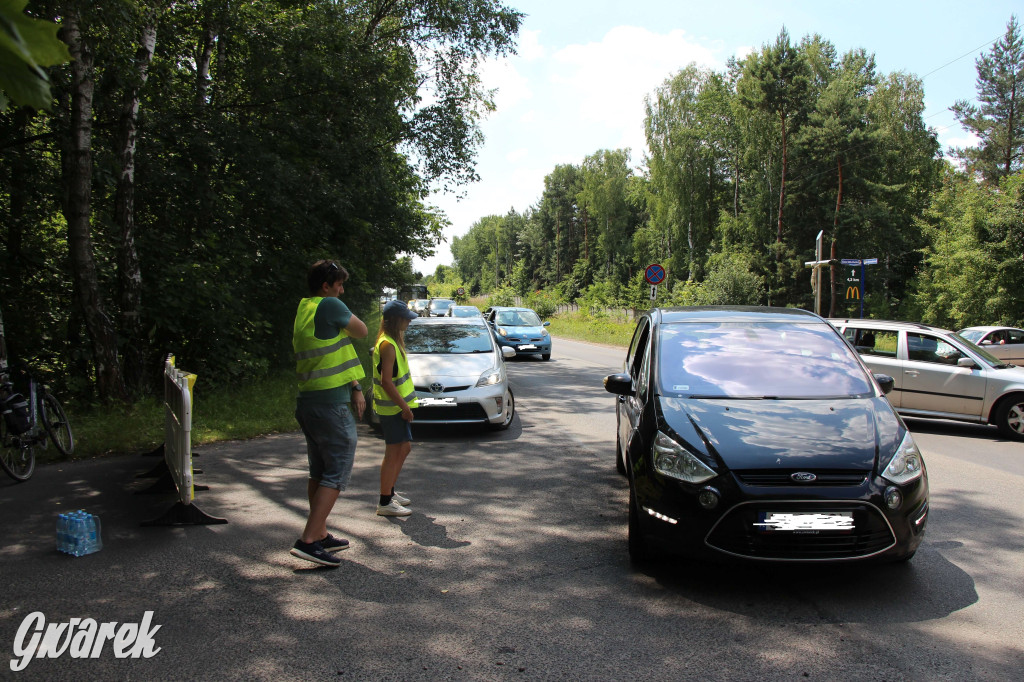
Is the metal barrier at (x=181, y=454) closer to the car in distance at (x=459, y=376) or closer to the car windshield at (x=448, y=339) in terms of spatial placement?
the car in distance at (x=459, y=376)

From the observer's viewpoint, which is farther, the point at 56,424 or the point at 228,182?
the point at 228,182

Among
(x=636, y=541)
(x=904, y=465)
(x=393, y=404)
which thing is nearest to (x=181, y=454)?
(x=393, y=404)

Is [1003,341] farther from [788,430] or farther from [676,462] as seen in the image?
[676,462]

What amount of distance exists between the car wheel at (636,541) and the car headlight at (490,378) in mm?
5186

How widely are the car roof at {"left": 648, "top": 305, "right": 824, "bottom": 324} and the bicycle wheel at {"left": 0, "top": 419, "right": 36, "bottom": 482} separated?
606 cm

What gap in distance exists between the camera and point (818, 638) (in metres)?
3.49

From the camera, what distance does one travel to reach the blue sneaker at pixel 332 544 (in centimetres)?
474

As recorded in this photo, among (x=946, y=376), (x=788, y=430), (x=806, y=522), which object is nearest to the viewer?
(x=806, y=522)

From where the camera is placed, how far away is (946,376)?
10.2 metres

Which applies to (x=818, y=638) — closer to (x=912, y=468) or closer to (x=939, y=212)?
(x=912, y=468)

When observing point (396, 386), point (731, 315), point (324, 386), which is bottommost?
point (396, 386)

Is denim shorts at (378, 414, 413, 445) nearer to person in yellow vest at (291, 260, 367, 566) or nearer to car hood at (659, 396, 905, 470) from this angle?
person in yellow vest at (291, 260, 367, 566)

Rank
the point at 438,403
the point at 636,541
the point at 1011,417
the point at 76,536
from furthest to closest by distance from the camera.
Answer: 1. the point at 1011,417
2. the point at 438,403
3. the point at 76,536
4. the point at 636,541

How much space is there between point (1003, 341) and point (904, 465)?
21.1 metres
